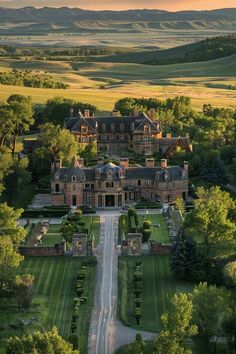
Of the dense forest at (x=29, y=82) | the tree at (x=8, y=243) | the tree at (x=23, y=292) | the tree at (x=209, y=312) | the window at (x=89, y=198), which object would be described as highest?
the tree at (x=209, y=312)

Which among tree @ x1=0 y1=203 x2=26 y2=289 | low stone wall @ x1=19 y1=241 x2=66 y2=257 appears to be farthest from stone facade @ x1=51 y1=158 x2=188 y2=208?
tree @ x1=0 y1=203 x2=26 y2=289

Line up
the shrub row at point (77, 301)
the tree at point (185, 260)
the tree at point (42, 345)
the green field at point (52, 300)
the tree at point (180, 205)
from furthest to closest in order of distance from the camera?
the tree at point (180, 205), the tree at point (185, 260), the green field at point (52, 300), the shrub row at point (77, 301), the tree at point (42, 345)

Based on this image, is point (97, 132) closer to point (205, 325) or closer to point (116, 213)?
point (116, 213)

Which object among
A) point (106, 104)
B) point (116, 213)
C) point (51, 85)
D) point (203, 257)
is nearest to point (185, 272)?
point (203, 257)

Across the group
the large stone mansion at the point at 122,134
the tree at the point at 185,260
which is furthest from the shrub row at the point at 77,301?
the large stone mansion at the point at 122,134

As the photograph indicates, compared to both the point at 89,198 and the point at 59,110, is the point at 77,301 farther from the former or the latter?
the point at 59,110

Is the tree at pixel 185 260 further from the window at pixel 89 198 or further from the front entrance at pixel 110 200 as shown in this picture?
the window at pixel 89 198

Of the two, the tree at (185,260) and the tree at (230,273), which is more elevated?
the tree at (230,273)

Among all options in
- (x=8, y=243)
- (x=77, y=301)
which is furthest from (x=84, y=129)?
(x=77, y=301)

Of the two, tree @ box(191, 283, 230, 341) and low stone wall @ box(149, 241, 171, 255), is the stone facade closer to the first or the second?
low stone wall @ box(149, 241, 171, 255)
